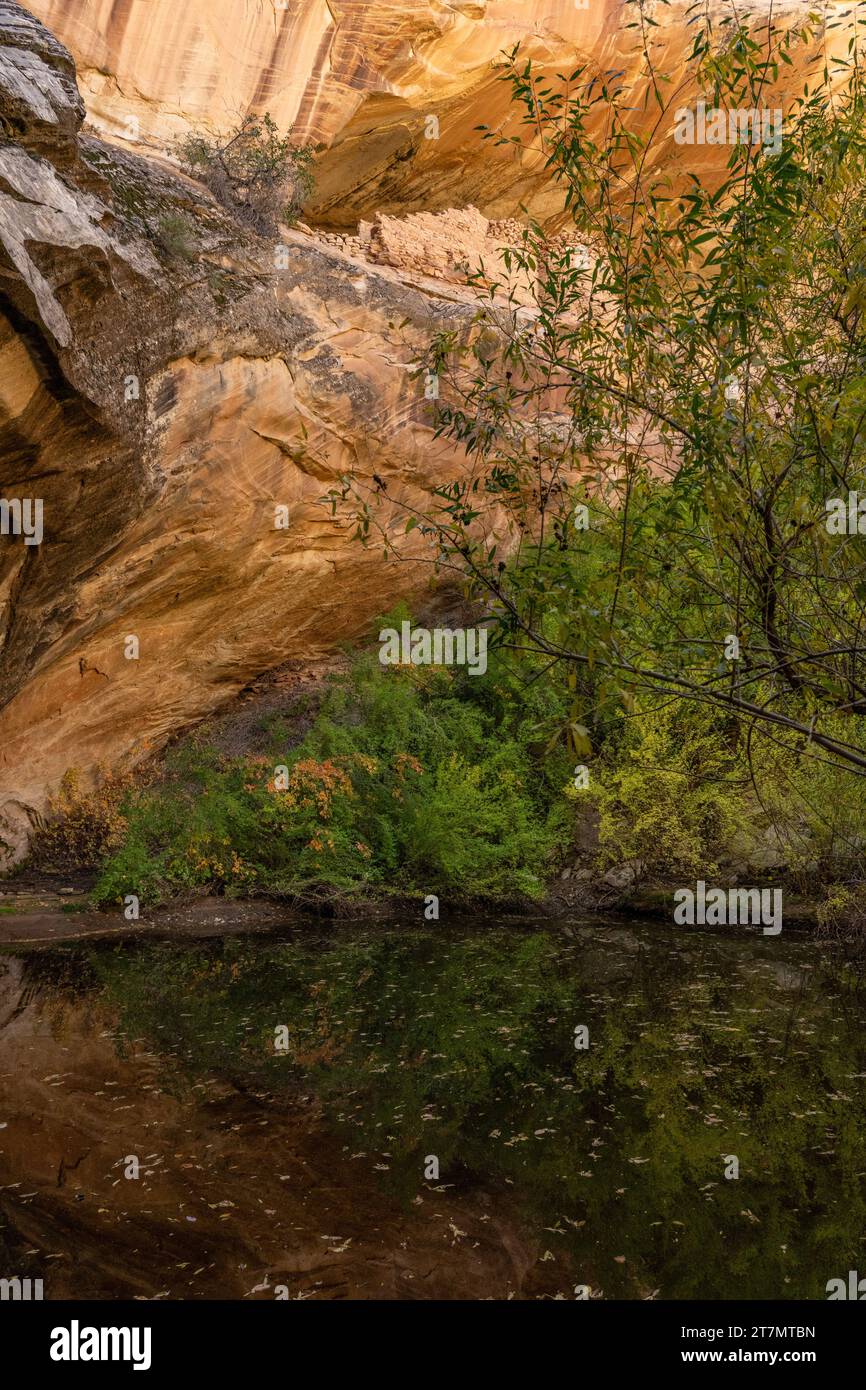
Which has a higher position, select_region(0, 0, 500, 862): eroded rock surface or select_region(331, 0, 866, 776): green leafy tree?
select_region(0, 0, 500, 862): eroded rock surface

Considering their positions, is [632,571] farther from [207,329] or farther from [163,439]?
[207,329]

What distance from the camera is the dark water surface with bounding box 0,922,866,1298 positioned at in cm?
486

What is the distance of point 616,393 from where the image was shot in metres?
4.62

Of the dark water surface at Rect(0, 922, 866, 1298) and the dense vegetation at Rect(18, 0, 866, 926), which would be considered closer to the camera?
the dense vegetation at Rect(18, 0, 866, 926)

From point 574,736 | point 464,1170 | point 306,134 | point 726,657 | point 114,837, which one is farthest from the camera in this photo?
point 306,134

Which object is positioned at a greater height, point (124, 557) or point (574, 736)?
point (124, 557)

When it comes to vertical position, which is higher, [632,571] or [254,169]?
[254,169]

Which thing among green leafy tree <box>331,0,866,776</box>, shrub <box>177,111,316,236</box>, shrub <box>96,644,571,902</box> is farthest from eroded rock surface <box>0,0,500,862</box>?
green leafy tree <box>331,0,866,776</box>

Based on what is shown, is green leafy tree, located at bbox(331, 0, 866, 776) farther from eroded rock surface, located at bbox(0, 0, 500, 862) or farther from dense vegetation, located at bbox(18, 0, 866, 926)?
eroded rock surface, located at bbox(0, 0, 500, 862)

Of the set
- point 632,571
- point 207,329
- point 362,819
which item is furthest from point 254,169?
point 632,571

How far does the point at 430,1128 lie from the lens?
6.45m
